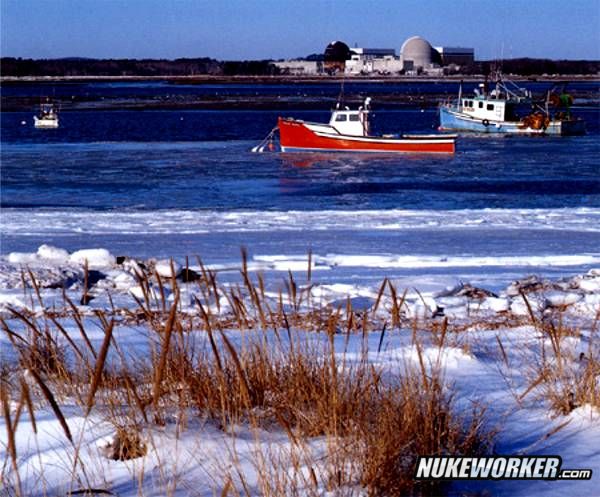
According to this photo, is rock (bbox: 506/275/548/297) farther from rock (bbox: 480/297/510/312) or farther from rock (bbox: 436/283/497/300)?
rock (bbox: 480/297/510/312)

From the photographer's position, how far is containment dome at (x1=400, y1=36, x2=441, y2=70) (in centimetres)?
18162

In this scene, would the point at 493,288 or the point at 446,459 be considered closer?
the point at 446,459

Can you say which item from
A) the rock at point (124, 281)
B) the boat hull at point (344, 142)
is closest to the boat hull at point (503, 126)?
the boat hull at point (344, 142)

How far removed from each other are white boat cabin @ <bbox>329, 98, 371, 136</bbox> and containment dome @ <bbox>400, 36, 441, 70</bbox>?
148504 millimetres

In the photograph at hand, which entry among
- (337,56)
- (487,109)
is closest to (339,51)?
(337,56)

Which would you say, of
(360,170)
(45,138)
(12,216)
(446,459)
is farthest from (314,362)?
(45,138)

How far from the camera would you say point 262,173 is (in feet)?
83.5

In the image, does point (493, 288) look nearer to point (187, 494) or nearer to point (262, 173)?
point (187, 494)

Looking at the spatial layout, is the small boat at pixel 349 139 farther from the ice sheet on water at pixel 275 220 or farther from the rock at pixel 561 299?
the rock at pixel 561 299

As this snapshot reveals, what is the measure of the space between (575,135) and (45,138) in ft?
70.3

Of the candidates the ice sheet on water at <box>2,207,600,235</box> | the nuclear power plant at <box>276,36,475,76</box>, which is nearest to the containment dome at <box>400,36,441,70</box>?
the nuclear power plant at <box>276,36,475,76</box>

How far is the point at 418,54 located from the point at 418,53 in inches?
6.8

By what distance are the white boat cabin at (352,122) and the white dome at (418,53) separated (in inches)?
5878

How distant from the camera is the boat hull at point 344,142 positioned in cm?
3278
